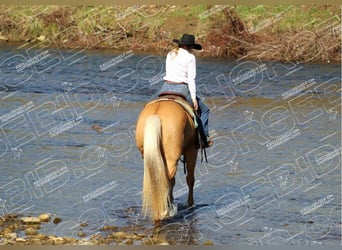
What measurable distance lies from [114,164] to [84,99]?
5644 mm

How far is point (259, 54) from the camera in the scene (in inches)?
905

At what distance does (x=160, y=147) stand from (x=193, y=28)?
52.1 ft

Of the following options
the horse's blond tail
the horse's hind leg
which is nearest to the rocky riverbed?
the horse's blond tail

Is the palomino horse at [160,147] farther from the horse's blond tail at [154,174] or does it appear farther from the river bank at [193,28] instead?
the river bank at [193,28]

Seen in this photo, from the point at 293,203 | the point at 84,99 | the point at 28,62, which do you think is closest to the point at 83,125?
the point at 84,99

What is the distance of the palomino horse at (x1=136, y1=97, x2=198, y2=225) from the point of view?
8.92 metres

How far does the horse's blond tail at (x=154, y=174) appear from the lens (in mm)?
8898

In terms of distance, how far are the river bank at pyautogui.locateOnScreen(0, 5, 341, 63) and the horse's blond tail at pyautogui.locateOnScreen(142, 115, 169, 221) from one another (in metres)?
13.9

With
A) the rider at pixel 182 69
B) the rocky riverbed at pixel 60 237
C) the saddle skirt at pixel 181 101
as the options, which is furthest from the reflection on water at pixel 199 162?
the rider at pixel 182 69

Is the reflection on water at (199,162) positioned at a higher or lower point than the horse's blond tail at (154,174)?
lower

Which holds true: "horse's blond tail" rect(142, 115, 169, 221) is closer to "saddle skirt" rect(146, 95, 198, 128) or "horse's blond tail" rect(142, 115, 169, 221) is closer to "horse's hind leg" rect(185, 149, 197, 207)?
"saddle skirt" rect(146, 95, 198, 128)

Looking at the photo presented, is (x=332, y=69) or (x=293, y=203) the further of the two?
(x=332, y=69)

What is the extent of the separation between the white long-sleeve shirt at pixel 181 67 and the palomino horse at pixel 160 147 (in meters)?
0.50

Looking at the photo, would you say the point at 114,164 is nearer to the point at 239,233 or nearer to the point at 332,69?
the point at 239,233
